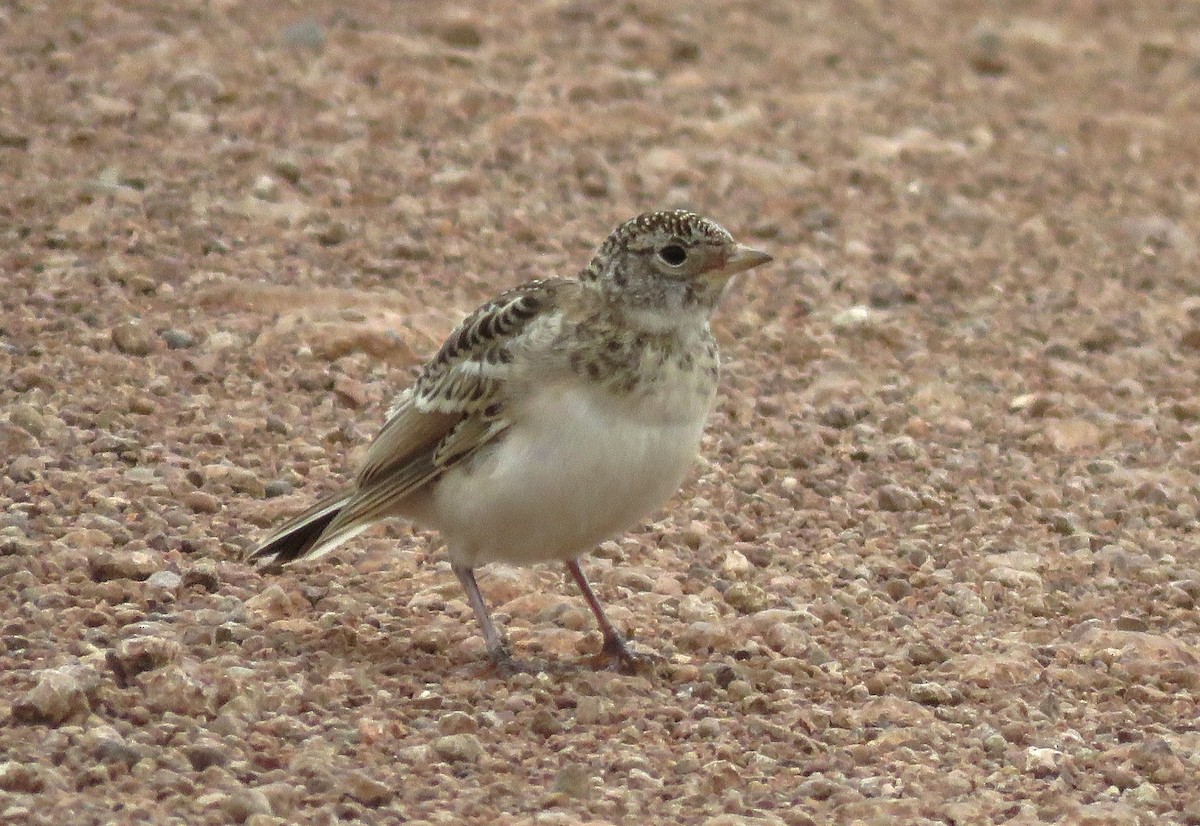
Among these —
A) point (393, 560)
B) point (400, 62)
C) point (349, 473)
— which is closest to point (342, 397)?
point (349, 473)

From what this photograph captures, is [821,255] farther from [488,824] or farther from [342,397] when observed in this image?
[488,824]

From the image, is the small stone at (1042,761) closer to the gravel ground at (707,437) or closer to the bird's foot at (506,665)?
the gravel ground at (707,437)

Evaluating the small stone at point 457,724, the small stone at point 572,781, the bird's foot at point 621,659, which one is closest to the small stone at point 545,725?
the small stone at point 457,724

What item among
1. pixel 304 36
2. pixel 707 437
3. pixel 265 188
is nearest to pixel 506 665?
pixel 707 437

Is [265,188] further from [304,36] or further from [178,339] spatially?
[304,36]

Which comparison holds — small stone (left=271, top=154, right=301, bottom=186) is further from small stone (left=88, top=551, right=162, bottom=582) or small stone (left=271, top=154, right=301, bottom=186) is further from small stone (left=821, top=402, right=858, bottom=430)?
small stone (left=88, top=551, right=162, bottom=582)

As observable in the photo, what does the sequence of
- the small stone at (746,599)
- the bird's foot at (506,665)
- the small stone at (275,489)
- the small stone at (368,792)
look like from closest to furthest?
the small stone at (368,792) → the bird's foot at (506,665) → the small stone at (746,599) → the small stone at (275,489)

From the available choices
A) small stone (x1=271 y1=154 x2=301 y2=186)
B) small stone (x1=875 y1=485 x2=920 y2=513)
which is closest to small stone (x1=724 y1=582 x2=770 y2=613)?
small stone (x1=875 y1=485 x2=920 y2=513)
